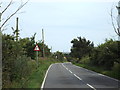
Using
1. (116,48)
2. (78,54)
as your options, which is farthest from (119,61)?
(78,54)

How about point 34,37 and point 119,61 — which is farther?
point 34,37

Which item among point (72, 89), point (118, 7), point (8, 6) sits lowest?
point (72, 89)

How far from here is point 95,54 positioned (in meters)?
39.2

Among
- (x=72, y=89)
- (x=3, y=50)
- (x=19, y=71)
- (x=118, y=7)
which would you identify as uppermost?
(x=118, y=7)

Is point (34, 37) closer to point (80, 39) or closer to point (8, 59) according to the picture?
point (8, 59)

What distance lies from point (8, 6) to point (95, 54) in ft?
107

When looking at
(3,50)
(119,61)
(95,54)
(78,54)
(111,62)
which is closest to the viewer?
(3,50)

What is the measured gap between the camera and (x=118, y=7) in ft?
71.2

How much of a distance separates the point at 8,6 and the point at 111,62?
81.7 feet

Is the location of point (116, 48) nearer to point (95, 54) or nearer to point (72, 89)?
point (95, 54)

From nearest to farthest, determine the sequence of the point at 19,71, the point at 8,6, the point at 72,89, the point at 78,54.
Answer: the point at 8,6 → the point at 72,89 → the point at 19,71 → the point at 78,54

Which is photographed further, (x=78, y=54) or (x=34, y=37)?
(x=78, y=54)

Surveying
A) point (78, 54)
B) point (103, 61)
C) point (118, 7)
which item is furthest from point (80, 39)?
point (118, 7)

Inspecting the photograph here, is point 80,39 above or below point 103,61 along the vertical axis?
above
